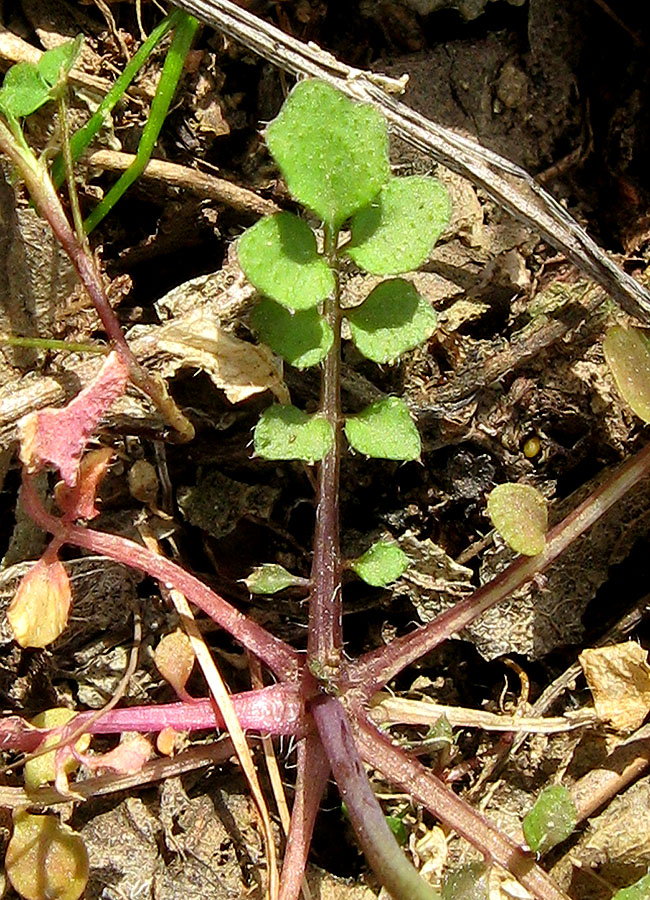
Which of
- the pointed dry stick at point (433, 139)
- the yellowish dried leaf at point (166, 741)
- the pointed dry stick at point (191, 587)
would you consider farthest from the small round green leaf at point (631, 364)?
the yellowish dried leaf at point (166, 741)

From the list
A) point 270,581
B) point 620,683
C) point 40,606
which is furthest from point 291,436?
point 620,683

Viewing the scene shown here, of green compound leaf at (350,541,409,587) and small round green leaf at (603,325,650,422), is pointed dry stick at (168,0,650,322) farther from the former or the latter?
green compound leaf at (350,541,409,587)

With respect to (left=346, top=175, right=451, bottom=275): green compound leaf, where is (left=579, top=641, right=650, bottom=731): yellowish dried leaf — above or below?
below

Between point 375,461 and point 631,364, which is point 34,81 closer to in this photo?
point 375,461

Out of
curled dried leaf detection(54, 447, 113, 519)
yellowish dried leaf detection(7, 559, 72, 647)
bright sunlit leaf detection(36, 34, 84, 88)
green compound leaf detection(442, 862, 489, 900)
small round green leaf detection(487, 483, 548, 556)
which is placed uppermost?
bright sunlit leaf detection(36, 34, 84, 88)

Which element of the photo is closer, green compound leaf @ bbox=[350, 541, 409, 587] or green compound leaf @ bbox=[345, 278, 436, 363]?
green compound leaf @ bbox=[345, 278, 436, 363]

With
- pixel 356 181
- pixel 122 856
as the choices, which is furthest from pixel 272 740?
pixel 356 181

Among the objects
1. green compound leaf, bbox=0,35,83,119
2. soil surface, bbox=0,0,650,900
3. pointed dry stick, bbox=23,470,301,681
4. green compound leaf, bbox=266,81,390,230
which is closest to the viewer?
green compound leaf, bbox=266,81,390,230

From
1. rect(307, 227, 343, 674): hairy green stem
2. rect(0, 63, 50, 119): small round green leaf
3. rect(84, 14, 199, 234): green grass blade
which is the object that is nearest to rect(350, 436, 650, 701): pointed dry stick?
rect(307, 227, 343, 674): hairy green stem
